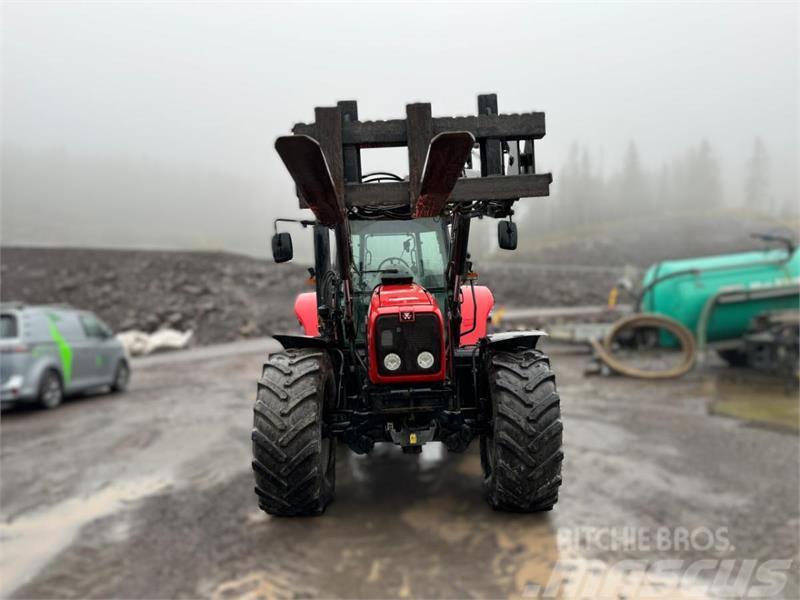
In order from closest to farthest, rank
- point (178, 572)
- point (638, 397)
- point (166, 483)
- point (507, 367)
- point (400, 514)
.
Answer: point (507, 367) → point (638, 397) → point (166, 483) → point (178, 572) → point (400, 514)

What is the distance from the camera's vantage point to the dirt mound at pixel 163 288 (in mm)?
53312

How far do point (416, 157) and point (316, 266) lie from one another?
763mm

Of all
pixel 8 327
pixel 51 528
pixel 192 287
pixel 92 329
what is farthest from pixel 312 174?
pixel 51 528

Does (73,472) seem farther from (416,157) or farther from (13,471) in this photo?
(416,157)

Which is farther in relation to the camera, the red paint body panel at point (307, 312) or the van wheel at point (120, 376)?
the van wheel at point (120, 376)

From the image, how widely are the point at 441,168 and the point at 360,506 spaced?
94.1 metres

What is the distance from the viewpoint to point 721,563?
285 feet

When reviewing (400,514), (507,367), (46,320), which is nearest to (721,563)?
(400,514)

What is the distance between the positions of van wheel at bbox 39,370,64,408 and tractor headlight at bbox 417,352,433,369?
2967cm

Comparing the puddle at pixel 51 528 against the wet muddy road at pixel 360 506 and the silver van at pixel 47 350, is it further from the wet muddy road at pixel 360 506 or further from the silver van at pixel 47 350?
the silver van at pixel 47 350

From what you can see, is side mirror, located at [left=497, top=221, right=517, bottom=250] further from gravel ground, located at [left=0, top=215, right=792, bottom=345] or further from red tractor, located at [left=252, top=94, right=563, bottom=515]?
gravel ground, located at [left=0, top=215, right=792, bottom=345]
